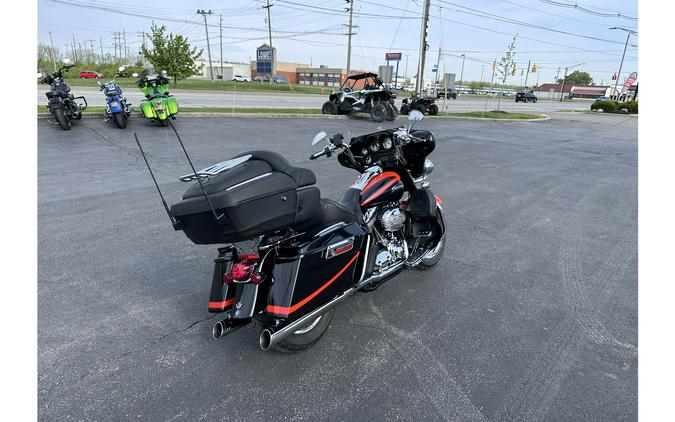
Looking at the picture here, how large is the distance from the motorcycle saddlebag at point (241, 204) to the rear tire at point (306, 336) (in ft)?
2.36

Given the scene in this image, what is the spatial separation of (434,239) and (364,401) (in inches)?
69.3

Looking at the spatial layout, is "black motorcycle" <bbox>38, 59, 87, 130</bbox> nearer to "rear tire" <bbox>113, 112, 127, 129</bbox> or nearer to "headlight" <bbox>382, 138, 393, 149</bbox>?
"rear tire" <bbox>113, 112, 127, 129</bbox>

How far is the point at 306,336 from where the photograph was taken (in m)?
2.46

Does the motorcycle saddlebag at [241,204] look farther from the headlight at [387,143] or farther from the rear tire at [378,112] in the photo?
the rear tire at [378,112]

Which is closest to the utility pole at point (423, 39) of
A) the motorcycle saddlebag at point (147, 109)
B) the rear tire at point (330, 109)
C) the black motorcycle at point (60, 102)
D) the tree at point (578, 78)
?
the rear tire at point (330, 109)

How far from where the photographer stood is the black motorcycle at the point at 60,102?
9.52 metres

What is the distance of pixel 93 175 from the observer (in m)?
6.40

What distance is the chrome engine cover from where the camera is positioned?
316cm

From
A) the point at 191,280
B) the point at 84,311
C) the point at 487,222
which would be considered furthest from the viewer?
the point at 487,222

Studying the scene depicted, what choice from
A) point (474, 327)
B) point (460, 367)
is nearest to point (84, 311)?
point (460, 367)

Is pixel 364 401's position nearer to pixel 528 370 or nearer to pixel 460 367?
pixel 460 367

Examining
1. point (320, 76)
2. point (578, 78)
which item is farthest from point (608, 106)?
point (578, 78)

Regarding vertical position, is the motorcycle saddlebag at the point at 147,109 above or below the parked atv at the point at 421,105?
below

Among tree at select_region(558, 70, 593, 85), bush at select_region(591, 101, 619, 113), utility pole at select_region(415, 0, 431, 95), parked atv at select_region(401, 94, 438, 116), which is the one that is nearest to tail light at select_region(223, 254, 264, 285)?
parked atv at select_region(401, 94, 438, 116)
